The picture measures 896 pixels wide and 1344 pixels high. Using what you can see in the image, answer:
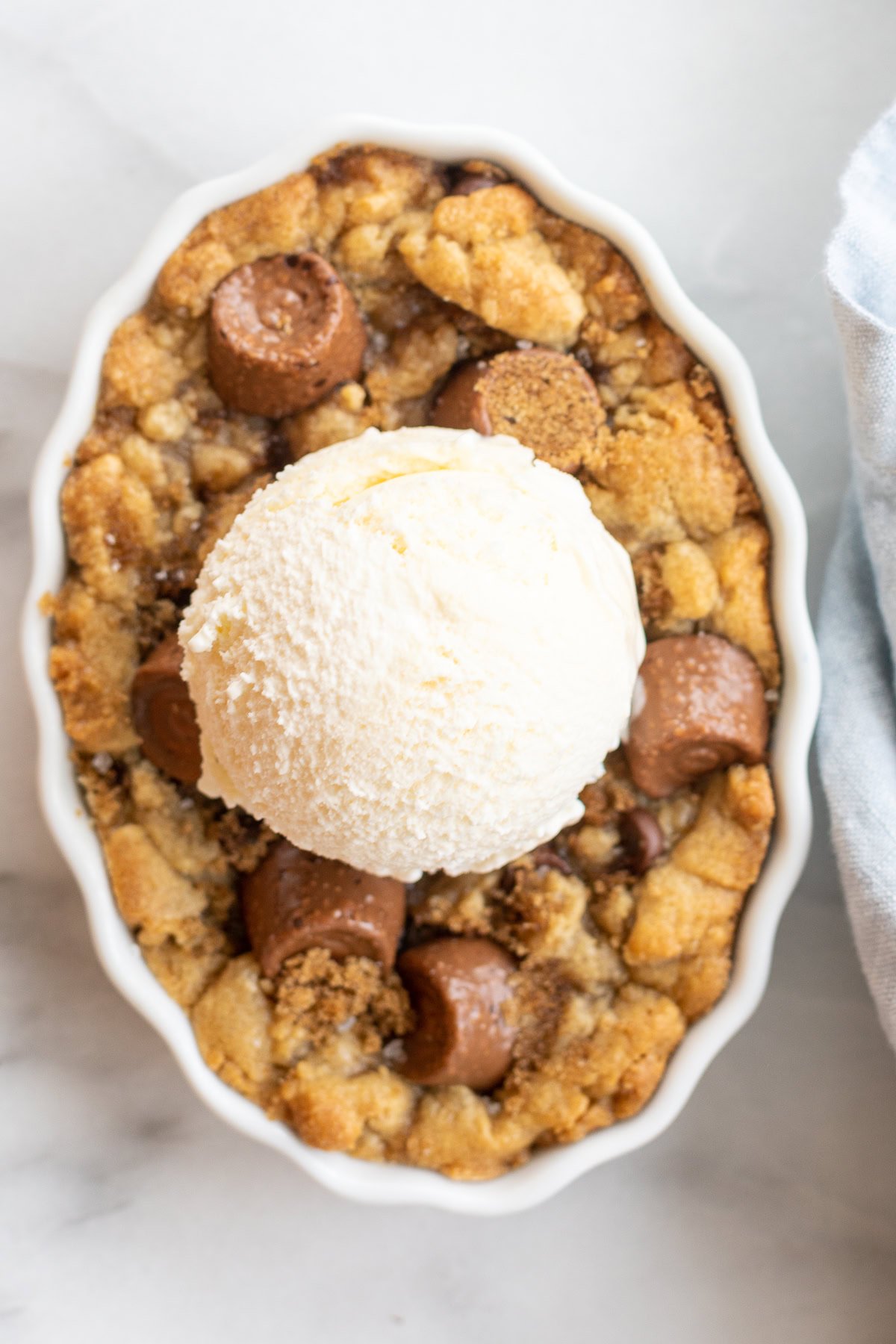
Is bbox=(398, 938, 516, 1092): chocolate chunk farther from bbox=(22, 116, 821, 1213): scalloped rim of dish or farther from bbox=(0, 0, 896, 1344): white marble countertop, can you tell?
bbox=(0, 0, 896, 1344): white marble countertop

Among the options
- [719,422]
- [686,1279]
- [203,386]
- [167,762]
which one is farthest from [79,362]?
[686,1279]

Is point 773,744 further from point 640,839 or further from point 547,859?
point 547,859

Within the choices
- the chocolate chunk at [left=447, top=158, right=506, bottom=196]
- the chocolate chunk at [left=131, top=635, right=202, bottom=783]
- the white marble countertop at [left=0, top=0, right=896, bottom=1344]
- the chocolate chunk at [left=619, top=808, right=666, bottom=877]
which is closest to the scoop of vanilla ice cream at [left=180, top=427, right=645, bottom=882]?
the chocolate chunk at [left=131, top=635, right=202, bottom=783]

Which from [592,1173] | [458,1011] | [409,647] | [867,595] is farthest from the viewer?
[592,1173]

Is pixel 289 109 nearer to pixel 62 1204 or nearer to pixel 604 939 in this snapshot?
pixel 604 939

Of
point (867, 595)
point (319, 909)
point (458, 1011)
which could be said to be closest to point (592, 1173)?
point (458, 1011)

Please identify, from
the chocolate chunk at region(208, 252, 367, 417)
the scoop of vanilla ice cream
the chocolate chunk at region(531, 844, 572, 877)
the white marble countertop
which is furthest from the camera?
the white marble countertop
